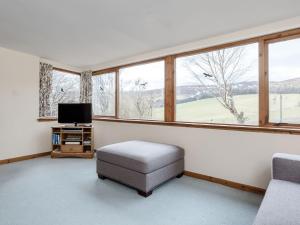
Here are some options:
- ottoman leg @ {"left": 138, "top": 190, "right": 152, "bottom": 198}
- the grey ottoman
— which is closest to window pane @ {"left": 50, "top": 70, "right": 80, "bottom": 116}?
the grey ottoman

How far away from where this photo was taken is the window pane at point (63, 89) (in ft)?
15.0

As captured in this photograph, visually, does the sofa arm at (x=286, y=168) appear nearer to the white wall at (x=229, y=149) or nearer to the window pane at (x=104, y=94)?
the white wall at (x=229, y=149)

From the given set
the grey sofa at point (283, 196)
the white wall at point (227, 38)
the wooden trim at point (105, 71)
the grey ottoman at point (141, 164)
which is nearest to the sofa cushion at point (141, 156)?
the grey ottoman at point (141, 164)

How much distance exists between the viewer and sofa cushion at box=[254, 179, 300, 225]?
1167 millimetres

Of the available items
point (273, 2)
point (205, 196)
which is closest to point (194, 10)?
point (273, 2)

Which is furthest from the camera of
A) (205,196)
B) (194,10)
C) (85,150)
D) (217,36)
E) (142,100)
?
(85,150)

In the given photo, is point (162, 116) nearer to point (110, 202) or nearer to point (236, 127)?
point (236, 127)

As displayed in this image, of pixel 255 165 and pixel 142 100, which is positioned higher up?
pixel 142 100

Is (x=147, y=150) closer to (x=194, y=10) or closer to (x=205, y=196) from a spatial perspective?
(x=205, y=196)

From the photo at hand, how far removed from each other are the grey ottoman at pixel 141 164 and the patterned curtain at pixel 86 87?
2.42 meters

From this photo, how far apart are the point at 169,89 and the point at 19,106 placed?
10.1 feet

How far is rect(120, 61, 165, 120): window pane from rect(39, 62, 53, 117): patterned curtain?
1.65m

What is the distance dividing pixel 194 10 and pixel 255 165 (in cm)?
215

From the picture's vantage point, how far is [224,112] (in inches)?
116
